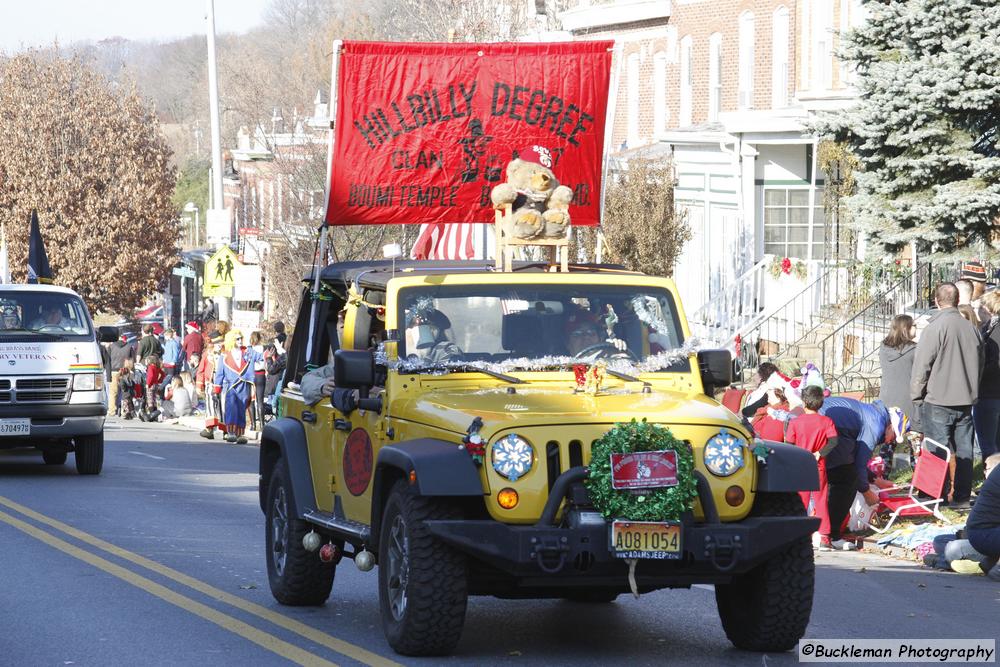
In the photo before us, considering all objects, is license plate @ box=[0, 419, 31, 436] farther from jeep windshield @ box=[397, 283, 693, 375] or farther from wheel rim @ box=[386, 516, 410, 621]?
wheel rim @ box=[386, 516, 410, 621]

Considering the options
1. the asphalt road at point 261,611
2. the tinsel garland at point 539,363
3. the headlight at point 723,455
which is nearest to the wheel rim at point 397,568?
the asphalt road at point 261,611

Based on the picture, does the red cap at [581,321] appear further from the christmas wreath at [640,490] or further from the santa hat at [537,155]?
the santa hat at [537,155]

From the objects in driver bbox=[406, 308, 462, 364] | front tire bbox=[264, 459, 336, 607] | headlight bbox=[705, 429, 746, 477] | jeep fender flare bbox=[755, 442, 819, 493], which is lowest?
front tire bbox=[264, 459, 336, 607]

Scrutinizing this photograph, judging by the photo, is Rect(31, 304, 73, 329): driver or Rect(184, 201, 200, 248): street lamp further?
Rect(184, 201, 200, 248): street lamp

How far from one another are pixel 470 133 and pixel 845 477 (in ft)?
14.2

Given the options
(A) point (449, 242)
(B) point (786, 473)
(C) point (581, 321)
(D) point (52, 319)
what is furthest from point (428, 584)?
(A) point (449, 242)

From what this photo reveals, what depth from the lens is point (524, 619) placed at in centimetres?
954

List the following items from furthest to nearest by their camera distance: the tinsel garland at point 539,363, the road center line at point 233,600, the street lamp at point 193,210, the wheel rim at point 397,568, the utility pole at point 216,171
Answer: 1. the street lamp at point 193,210
2. the utility pole at point 216,171
3. the tinsel garland at point 539,363
4. the road center line at point 233,600
5. the wheel rim at point 397,568

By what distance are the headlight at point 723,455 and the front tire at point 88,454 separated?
40.0ft

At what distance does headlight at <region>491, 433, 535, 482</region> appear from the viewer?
300 inches

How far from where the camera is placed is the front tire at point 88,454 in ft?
61.6

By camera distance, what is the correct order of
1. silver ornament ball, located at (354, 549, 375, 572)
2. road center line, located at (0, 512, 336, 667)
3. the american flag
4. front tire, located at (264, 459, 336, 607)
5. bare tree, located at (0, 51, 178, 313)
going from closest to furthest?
road center line, located at (0, 512, 336, 667) < silver ornament ball, located at (354, 549, 375, 572) < front tire, located at (264, 459, 336, 607) < the american flag < bare tree, located at (0, 51, 178, 313)

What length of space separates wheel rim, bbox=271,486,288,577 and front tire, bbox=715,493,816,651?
297 centimetres

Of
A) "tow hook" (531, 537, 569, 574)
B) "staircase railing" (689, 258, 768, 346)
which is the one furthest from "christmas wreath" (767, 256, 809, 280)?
"tow hook" (531, 537, 569, 574)
